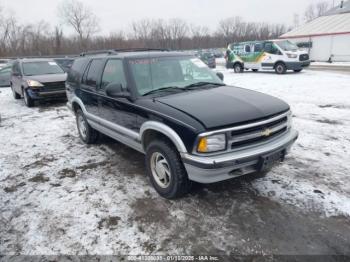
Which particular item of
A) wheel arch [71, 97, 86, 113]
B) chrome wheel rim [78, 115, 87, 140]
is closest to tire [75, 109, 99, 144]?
chrome wheel rim [78, 115, 87, 140]

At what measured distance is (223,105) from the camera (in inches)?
133

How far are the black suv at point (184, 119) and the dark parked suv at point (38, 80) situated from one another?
584 cm

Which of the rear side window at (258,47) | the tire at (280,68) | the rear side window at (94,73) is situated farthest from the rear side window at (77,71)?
the rear side window at (258,47)

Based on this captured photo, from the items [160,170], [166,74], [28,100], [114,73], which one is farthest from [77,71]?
[28,100]

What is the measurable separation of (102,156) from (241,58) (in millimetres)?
17209

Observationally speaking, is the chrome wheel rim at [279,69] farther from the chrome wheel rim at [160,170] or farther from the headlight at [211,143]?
the headlight at [211,143]

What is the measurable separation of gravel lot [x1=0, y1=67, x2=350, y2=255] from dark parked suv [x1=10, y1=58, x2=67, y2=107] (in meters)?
4.87

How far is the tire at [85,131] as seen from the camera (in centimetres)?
571

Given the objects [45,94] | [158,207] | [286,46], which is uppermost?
[286,46]

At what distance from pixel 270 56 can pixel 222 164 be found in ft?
55.8

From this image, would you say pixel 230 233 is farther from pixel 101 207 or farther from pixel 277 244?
pixel 101 207

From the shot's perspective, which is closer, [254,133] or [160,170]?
[254,133]

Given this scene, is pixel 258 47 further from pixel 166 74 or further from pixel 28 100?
pixel 166 74

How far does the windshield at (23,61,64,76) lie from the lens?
10629 mm
